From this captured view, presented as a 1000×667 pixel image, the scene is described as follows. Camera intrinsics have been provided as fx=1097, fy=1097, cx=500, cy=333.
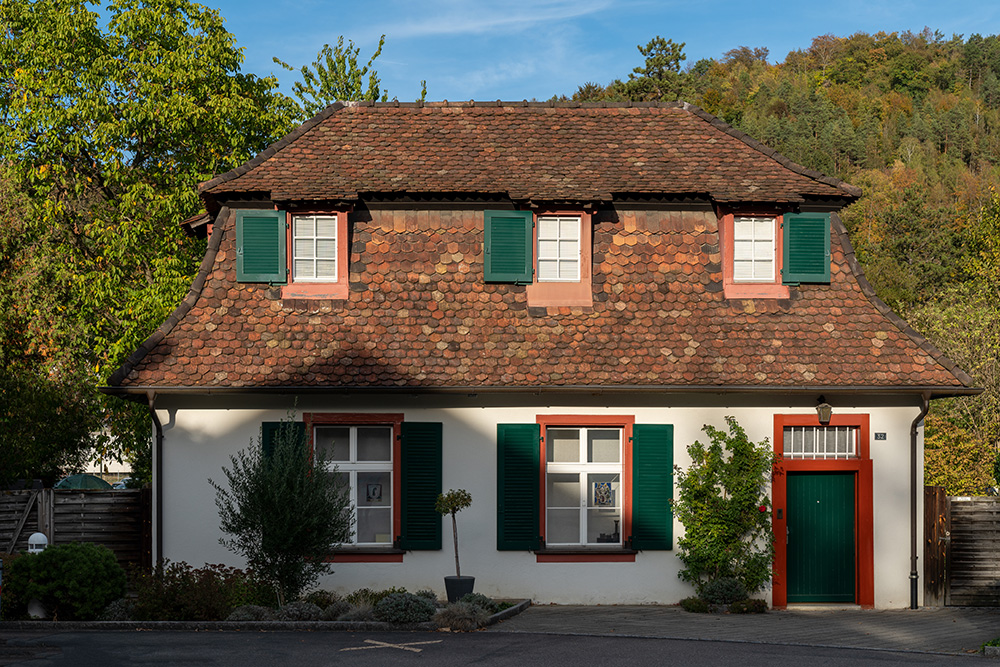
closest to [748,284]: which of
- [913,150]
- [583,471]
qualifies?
[583,471]

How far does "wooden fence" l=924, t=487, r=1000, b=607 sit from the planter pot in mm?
6895

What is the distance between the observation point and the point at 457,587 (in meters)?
Answer: 15.0

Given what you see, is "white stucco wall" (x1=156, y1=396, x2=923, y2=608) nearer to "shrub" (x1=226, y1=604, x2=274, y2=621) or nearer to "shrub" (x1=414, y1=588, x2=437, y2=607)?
"shrub" (x1=414, y1=588, x2=437, y2=607)

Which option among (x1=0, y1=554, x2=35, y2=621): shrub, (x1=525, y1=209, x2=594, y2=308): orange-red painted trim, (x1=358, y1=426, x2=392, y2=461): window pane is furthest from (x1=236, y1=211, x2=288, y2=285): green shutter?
(x1=0, y1=554, x2=35, y2=621): shrub

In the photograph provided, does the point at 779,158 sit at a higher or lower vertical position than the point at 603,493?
higher

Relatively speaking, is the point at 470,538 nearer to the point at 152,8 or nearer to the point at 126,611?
the point at 126,611

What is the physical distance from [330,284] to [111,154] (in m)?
10.6

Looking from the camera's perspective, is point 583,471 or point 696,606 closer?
point 696,606

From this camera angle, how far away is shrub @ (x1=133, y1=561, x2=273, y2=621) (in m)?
14.0

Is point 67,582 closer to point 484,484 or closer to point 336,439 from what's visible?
point 336,439

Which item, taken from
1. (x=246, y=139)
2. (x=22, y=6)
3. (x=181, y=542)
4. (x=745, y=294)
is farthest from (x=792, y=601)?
(x=22, y=6)

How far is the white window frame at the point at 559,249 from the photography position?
17219mm

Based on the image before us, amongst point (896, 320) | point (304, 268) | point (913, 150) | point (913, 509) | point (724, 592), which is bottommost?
point (724, 592)

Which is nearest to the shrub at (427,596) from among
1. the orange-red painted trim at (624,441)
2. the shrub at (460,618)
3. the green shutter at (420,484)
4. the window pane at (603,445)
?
the shrub at (460,618)
